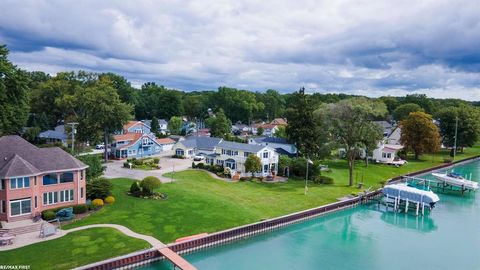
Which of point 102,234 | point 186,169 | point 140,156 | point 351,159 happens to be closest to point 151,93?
point 140,156

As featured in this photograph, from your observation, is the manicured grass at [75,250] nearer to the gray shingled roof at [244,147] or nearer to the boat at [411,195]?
the gray shingled roof at [244,147]

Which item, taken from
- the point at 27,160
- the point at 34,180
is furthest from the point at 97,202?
the point at 27,160

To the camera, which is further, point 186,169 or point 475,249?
point 186,169

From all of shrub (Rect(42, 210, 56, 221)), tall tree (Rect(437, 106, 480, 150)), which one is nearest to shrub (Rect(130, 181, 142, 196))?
shrub (Rect(42, 210, 56, 221))

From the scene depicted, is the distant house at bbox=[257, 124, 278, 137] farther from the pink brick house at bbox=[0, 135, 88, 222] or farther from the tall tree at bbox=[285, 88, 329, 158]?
the pink brick house at bbox=[0, 135, 88, 222]

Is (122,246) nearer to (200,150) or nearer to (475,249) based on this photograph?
(475,249)

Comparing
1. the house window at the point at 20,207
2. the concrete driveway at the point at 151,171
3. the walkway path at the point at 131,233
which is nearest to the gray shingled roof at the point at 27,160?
the house window at the point at 20,207
